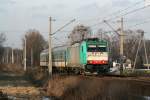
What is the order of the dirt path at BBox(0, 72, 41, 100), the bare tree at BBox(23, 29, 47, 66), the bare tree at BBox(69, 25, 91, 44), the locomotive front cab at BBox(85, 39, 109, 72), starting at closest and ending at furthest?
the dirt path at BBox(0, 72, 41, 100)
the locomotive front cab at BBox(85, 39, 109, 72)
the bare tree at BBox(69, 25, 91, 44)
the bare tree at BBox(23, 29, 47, 66)

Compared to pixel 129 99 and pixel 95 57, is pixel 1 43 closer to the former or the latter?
pixel 95 57

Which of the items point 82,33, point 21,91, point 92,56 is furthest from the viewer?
point 82,33

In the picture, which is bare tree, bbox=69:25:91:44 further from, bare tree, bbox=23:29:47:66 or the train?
bare tree, bbox=23:29:47:66

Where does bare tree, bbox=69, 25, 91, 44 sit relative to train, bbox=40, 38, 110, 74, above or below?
above

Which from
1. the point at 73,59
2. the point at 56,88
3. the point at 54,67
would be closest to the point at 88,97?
the point at 56,88

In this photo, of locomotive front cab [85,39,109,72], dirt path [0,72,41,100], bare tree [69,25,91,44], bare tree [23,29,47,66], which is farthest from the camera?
bare tree [23,29,47,66]

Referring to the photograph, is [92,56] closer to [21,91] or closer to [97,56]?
[97,56]

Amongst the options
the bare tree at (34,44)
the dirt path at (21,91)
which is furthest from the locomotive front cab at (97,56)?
the bare tree at (34,44)

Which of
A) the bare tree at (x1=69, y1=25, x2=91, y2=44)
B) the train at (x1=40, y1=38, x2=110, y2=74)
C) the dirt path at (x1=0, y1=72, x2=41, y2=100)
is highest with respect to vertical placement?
the bare tree at (x1=69, y1=25, x2=91, y2=44)

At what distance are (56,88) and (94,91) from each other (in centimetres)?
1035

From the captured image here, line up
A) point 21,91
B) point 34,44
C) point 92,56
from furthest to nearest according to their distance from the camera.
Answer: point 34,44
point 92,56
point 21,91

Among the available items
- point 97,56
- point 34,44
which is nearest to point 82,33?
point 97,56

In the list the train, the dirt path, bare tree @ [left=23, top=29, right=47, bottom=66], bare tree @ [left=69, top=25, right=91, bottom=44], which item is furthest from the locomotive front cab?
bare tree @ [left=23, top=29, right=47, bottom=66]

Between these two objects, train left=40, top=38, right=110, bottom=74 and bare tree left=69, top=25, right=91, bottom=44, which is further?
bare tree left=69, top=25, right=91, bottom=44
